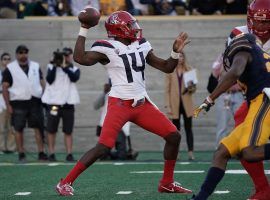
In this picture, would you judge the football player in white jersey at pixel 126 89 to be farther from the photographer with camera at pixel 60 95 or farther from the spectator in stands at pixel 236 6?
the spectator in stands at pixel 236 6

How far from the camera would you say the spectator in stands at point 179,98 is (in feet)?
50.8

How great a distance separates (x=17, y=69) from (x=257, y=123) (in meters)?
8.69

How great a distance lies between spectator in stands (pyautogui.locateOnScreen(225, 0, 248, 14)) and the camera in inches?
728

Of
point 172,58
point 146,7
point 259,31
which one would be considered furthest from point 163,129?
point 146,7

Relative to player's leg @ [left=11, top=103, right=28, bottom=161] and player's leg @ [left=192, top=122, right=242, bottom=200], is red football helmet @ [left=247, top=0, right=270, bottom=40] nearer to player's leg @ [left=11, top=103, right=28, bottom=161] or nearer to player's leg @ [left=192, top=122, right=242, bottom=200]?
player's leg @ [left=192, top=122, right=242, bottom=200]

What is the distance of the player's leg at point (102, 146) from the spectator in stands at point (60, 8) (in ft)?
31.4

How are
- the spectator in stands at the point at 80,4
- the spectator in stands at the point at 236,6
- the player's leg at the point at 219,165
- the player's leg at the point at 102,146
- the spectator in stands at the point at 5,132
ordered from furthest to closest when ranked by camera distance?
the spectator in stands at the point at 236,6 → the spectator in stands at the point at 80,4 → the spectator in stands at the point at 5,132 → the player's leg at the point at 102,146 → the player's leg at the point at 219,165

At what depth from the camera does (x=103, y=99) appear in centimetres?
1636

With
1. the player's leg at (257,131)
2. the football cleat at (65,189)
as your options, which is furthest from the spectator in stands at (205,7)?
the player's leg at (257,131)

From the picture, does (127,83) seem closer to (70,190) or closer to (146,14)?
(70,190)

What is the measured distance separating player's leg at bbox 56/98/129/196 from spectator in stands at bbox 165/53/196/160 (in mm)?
6006

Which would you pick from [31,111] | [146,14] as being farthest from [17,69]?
[146,14]

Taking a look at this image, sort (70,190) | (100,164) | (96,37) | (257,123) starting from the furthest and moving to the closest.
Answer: (96,37), (100,164), (70,190), (257,123)

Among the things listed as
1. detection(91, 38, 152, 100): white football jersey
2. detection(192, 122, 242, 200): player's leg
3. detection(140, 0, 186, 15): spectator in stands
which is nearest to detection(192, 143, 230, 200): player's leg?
detection(192, 122, 242, 200): player's leg
